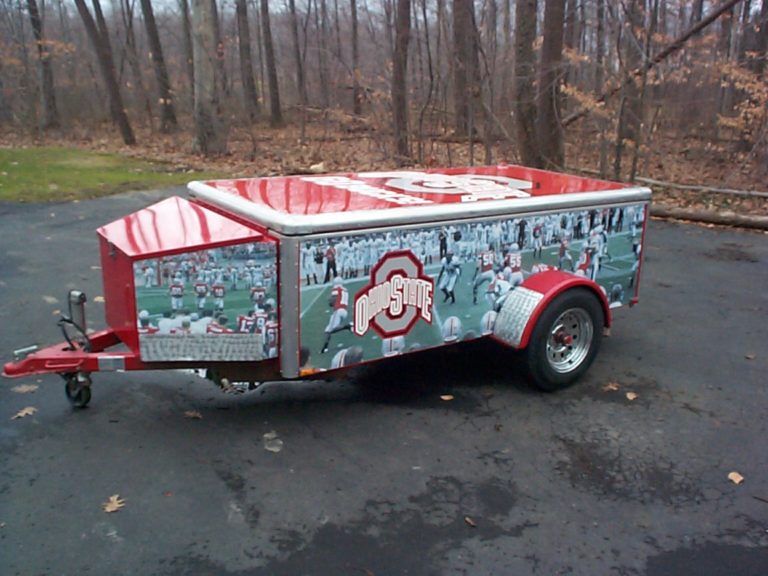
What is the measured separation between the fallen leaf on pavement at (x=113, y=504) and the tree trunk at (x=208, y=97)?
16.5m

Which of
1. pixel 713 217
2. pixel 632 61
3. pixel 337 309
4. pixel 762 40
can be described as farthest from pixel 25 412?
pixel 762 40

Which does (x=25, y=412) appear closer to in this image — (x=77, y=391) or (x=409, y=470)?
(x=77, y=391)

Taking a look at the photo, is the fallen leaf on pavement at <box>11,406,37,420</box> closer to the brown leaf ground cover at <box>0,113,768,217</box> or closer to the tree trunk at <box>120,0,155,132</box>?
the brown leaf ground cover at <box>0,113,768,217</box>

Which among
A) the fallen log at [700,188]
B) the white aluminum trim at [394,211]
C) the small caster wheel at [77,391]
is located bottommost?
the small caster wheel at [77,391]

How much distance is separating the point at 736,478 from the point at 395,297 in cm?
226

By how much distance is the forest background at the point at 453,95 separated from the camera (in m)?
13.7

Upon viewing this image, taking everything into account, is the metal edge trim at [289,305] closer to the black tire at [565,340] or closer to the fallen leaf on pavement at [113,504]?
the fallen leaf on pavement at [113,504]

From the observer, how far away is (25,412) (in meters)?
4.68

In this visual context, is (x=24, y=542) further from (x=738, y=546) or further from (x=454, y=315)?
(x=738, y=546)

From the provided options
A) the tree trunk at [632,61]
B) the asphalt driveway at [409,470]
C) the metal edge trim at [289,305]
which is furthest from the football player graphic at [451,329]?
the tree trunk at [632,61]

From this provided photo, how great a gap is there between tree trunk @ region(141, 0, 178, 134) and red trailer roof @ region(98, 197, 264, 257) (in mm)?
21893

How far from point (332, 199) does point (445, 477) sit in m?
1.94

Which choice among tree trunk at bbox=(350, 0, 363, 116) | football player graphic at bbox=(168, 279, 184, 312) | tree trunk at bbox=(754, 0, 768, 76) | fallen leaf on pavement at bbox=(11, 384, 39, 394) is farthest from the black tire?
tree trunk at bbox=(754, 0, 768, 76)

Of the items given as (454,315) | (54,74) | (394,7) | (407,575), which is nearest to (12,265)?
(454,315)
